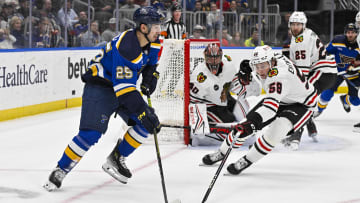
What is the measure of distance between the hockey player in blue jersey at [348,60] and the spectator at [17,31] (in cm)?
365

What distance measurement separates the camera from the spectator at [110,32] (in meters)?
9.85

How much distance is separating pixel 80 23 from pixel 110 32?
81 centimetres

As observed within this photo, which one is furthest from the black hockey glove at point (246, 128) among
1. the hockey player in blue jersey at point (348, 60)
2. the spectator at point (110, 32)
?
the spectator at point (110, 32)

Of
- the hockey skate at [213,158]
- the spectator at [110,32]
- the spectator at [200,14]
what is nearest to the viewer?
the hockey skate at [213,158]

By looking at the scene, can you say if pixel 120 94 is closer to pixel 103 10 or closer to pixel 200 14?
pixel 103 10

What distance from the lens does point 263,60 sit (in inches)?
157

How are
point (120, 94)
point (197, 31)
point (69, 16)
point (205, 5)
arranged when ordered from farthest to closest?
point (205, 5) → point (197, 31) → point (69, 16) → point (120, 94)

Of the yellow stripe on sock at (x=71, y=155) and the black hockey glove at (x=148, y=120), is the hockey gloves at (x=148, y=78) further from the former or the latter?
the yellow stripe on sock at (x=71, y=155)

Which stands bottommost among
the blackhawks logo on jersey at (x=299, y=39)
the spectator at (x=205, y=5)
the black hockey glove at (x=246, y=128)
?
the black hockey glove at (x=246, y=128)

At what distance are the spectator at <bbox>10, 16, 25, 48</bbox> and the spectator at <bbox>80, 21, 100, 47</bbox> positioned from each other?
1523 mm

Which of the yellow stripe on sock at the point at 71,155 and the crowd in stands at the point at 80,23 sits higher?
the crowd in stands at the point at 80,23

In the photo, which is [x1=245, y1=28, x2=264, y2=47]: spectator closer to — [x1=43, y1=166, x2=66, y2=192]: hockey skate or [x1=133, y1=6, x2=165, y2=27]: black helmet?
[x1=133, y1=6, x2=165, y2=27]: black helmet

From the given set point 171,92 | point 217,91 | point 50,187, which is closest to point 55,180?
point 50,187

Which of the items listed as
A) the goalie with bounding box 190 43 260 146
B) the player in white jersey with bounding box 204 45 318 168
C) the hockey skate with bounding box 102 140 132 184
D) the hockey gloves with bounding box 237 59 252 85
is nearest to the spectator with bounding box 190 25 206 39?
the goalie with bounding box 190 43 260 146
